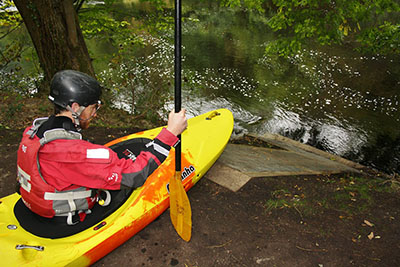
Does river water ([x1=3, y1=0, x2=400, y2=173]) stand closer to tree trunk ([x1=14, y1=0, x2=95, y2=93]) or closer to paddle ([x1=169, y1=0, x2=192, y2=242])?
tree trunk ([x1=14, y1=0, x2=95, y2=93])

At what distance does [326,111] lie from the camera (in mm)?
9164

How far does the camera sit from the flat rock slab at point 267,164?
3.96m

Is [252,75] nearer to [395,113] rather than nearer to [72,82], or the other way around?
[395,113]

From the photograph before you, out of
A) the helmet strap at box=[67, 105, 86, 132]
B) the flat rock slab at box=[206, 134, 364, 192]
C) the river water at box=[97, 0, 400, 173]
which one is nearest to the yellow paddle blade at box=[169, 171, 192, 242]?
the flat rock slab at box=[206, 134, 364, 192]

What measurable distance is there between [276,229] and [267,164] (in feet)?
5.58

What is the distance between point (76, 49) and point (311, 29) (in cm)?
509

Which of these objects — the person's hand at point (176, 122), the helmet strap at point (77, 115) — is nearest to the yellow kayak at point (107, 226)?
the helmet strap at point (77, 115)

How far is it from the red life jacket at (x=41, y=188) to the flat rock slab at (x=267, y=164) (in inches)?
81.0

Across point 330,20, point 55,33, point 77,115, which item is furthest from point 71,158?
point 330,20

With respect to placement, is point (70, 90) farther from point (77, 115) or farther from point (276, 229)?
point (276, 229)

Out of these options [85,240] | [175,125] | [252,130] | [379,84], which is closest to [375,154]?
[252,130]

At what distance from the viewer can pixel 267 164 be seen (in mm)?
4566

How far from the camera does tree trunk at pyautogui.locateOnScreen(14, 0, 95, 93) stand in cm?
519

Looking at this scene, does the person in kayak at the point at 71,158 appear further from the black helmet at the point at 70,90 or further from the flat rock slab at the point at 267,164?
the flat rock slab at the point at 267,164
